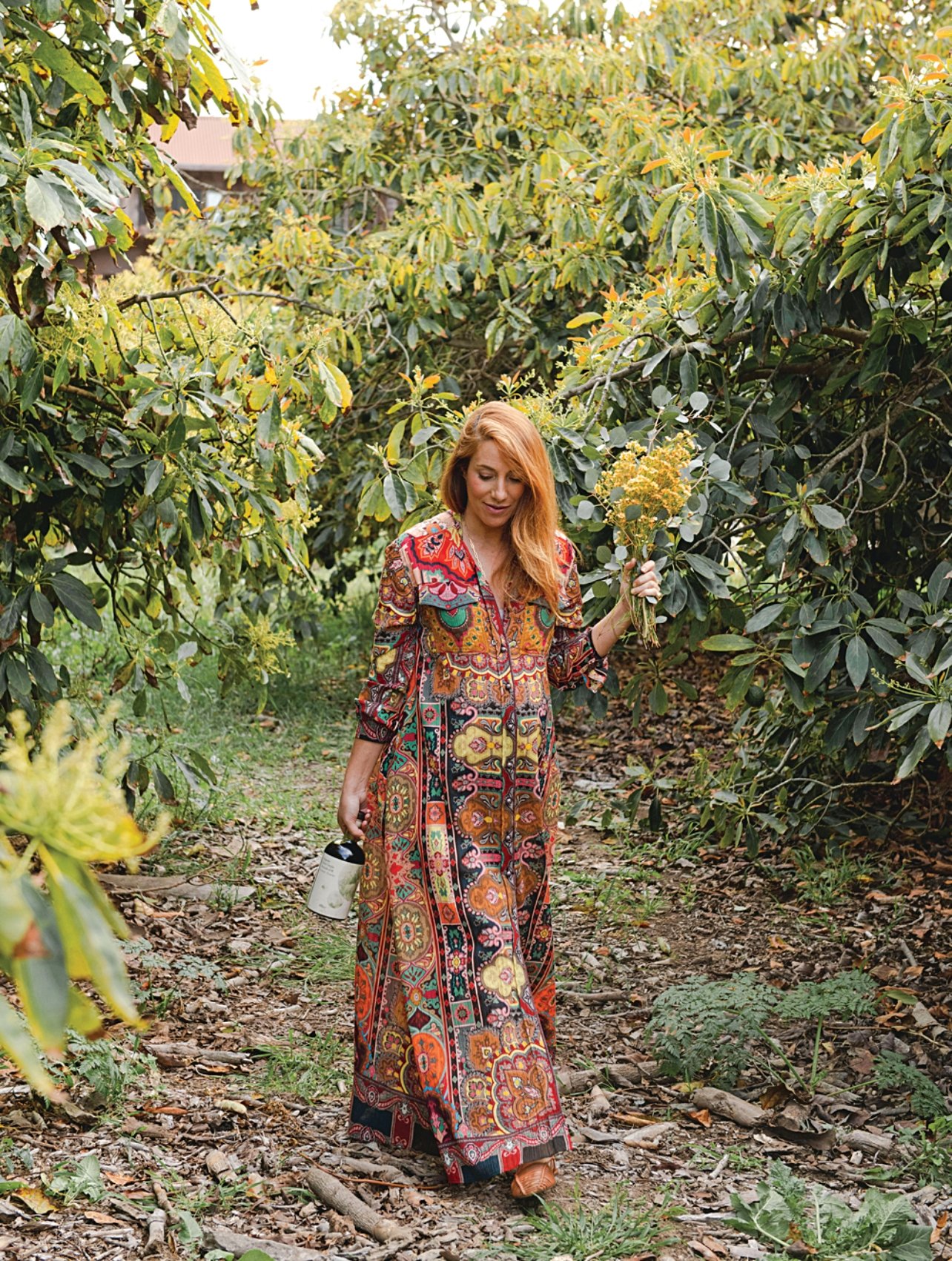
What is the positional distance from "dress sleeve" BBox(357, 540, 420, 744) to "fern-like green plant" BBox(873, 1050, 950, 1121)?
1.44 metres

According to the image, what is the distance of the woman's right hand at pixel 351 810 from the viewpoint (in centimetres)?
302

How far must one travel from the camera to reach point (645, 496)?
2863mm

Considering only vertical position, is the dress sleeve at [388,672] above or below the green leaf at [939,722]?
above

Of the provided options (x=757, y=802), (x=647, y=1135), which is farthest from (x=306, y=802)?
(x=647, y=1135)

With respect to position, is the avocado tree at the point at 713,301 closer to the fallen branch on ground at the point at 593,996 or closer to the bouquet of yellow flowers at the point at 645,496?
the bouquet of yellow flowers at the point at 645,496

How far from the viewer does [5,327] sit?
9.45 feet

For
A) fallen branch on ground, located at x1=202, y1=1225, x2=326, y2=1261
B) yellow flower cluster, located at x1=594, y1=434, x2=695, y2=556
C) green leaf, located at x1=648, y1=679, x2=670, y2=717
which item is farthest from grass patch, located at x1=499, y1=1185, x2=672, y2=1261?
yellow flower cluster, located at x1=594, y1=434, x2=695, y2=556

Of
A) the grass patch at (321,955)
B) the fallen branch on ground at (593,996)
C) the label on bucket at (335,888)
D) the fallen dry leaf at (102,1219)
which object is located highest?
the label on bucket at (335,888)

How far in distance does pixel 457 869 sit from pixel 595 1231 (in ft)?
2.45

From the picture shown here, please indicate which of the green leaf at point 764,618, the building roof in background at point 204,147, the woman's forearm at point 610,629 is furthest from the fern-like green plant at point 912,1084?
the building roof in background at point 204,147

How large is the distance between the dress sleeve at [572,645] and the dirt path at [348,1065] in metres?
1.03

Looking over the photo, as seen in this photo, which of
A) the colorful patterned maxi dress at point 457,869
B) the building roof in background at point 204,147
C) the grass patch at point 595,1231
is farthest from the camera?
the building roof in background at point 204,147

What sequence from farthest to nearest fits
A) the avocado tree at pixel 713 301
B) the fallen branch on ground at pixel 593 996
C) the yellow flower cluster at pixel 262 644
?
the yellow flower cluster at pixel 262 644, the fallen branch on ground at pixel 593 996, the avocado tree at pixel 713 301

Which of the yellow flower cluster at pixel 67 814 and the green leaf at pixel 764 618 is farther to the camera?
the green leaf at pixel 764 618
